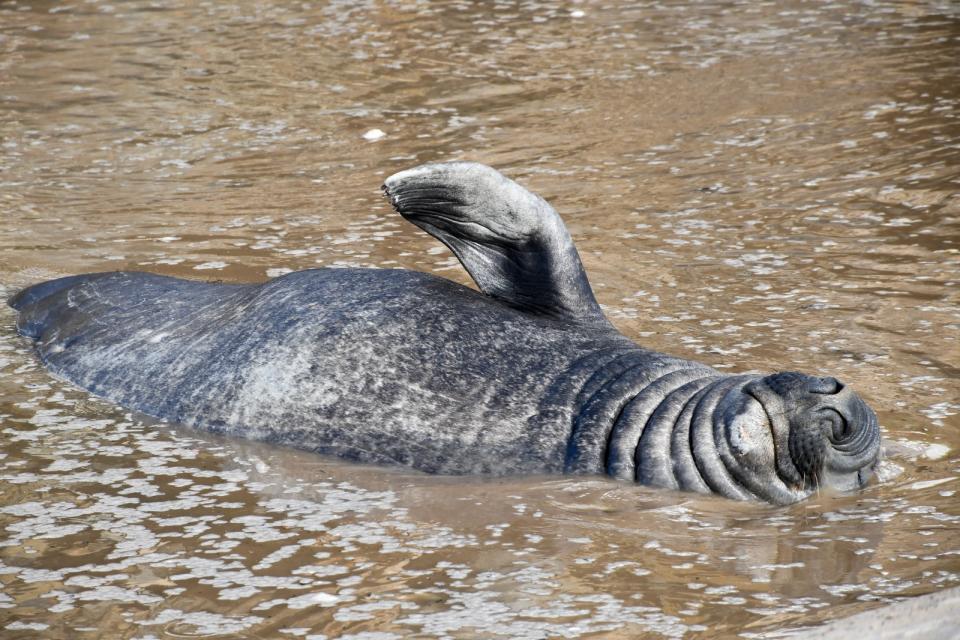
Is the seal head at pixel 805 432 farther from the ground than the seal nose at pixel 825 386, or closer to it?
closer to it

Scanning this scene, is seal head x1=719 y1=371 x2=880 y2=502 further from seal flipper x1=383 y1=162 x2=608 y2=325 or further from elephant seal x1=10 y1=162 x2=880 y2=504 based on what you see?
seal flipper x1=383 y1=162 x2=608 y2=325

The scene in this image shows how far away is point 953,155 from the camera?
8.39 m

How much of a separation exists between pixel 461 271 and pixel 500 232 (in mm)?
2050

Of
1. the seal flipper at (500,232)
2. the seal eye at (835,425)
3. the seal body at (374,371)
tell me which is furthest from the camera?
the seal flipper at (500,232)

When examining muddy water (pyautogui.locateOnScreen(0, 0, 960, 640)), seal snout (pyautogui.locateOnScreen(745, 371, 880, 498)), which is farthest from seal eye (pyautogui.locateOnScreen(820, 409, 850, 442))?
muddy water (pyautogui.locateOnScreen(0, 0, 960, 640))

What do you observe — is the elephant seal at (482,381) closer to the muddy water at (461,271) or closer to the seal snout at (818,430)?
the seal snout at (818,430)

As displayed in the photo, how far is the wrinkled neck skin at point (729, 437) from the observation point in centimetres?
426

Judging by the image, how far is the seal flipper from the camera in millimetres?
4848

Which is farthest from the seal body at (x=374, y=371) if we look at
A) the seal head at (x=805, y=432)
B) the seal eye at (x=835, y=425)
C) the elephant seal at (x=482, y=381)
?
the seal eye at (x=835, y=425)

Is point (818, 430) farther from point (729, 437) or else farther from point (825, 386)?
point (729, 437)

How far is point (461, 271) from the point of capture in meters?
6.91

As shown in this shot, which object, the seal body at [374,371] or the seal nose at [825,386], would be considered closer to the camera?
the seal nose at [825,386]

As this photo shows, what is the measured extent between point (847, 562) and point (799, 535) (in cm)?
23

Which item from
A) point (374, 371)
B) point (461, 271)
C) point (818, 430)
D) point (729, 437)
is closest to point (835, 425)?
point (818, 430)
